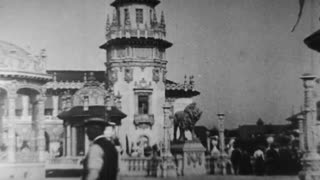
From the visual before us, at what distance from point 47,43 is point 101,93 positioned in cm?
735

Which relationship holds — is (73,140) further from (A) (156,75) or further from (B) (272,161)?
(A) (156,75)

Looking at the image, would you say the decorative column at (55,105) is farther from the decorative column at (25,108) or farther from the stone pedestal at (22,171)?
the stone pedestal at (22,171)

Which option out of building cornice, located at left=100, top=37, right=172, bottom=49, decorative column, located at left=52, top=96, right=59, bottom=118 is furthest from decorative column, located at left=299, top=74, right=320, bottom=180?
decorative column, located at left=52, top=96, right=59, bottom=118

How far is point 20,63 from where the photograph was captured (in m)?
15.5

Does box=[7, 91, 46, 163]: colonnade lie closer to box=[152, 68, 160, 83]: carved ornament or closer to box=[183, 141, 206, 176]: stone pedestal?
box=[183, 141, 206, 176]: stone pedestal

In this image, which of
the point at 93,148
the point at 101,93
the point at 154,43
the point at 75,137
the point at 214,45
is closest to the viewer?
the point at 93,148

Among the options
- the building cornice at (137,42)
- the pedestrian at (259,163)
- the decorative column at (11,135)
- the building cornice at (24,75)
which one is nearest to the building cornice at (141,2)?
the building cornice at (137,42)

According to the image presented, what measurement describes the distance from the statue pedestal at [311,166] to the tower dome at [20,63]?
290 inches

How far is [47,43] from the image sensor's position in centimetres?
1454

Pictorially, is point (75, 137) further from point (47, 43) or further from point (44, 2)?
point (44, 2)

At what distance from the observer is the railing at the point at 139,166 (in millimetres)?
15547

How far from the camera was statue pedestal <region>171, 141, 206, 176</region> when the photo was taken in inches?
619

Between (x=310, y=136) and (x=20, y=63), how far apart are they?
26.7ft

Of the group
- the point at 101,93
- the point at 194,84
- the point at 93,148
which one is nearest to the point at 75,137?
the point at 101,93
